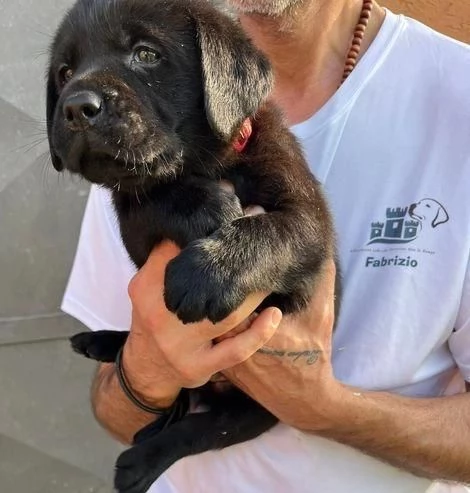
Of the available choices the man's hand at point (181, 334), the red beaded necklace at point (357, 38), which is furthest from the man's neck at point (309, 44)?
the man's hand at point (181, 334)

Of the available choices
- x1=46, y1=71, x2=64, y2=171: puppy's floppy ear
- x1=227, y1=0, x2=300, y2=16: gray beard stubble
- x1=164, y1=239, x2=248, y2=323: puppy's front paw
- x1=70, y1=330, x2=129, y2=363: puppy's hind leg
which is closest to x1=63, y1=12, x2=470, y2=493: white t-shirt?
x1=227, y1=0, x2=300, y2=16: gray beard stubble

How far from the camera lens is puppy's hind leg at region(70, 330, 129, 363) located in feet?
7.20

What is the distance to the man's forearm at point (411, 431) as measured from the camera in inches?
74.0

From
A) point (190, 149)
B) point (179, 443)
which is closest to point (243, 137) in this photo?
point (190, 149)

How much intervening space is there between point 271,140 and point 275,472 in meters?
0.67

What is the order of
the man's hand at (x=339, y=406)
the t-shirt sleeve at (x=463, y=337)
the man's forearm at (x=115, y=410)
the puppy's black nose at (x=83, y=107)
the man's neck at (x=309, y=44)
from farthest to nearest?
the man's neck at (x=309, y=44) → the man's forearm at (x=115, y=410) → the t-shirt sleeve at (x=463, y=337) → the man's hand at (x=339, y=406) → the puppy's black nose at (x=83, y=107)

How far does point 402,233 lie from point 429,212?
0.23 feet

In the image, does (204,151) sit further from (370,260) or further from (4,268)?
(4,268)

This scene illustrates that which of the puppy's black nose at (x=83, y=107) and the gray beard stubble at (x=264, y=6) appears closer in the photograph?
the puppy's black nose at (x=83, y=107)

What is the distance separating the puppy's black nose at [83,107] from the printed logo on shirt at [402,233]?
2.28 feet

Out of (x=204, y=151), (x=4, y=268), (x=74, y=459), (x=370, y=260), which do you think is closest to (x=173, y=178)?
(x=204, y=151)

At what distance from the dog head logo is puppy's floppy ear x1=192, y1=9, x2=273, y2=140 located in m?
0.42

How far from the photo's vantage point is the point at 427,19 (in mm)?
3812

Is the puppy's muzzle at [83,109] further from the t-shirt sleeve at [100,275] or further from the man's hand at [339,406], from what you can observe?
the t-shirt sleeve at [100,275]
